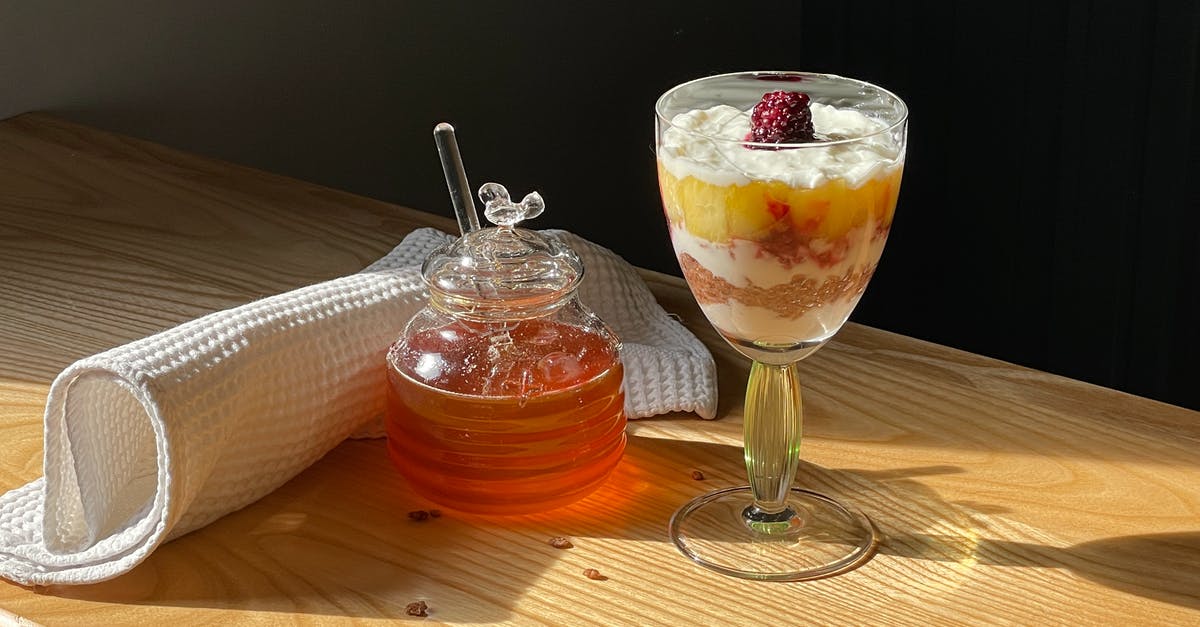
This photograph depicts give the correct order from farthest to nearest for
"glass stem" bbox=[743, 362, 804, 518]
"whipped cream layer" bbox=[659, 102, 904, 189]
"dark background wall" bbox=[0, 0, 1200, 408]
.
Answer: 1. "dark background wall" bbox=[0, 0, 1200, 408]
2. "glass stem" bbox=[743, 362, 804, 518]
3. "whipped cream layer" bbox=[659, 102, 904, 189]

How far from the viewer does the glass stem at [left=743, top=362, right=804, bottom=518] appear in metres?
0.78

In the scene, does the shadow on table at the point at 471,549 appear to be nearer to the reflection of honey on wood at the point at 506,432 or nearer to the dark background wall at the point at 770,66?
the reflection of honey on wood at the point at 506,432

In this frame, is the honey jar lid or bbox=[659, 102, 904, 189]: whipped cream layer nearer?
bbox=[659, 102, 904, 189]: whipped cream layer

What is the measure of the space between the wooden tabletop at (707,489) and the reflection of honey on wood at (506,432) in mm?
15

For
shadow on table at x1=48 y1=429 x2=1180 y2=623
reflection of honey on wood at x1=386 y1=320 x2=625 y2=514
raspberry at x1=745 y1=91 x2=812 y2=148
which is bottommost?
shadow on table at x1=48 y1=429 x2=1180 y2=623

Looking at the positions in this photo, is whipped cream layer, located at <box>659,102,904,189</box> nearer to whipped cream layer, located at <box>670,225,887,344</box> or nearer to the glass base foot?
whipped cream layer, located at <box>670,225,887,344</box>

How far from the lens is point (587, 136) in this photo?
2.13 m

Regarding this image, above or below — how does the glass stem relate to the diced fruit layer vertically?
below

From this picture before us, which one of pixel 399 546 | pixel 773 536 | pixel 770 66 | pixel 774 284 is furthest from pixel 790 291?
pixel 770 66

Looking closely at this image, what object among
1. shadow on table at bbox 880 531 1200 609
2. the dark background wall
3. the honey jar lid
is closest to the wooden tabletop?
shadow on table at bbox 880 531 1200 609

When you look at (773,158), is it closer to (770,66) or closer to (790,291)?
(790,291)

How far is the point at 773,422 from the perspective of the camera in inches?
30.7

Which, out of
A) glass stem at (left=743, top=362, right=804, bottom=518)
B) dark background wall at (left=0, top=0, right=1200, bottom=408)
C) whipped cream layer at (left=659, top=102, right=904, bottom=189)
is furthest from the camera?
dark background wall at (left=0, top=0, right=1200, bottom=408)

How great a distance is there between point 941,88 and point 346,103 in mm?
869
